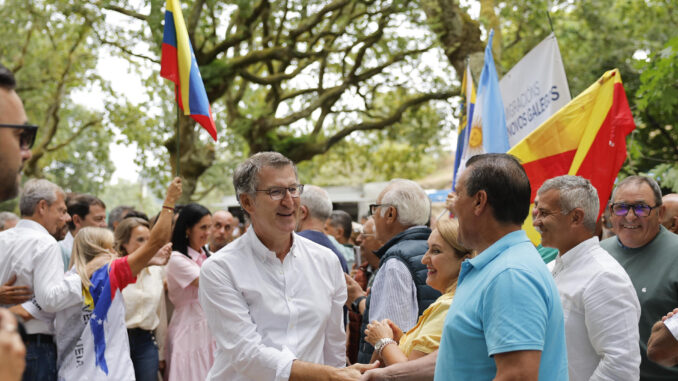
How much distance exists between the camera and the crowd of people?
2229 mm

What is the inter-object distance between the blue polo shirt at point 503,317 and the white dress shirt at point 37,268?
313cm

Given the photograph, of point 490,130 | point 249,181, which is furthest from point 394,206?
point 490,130

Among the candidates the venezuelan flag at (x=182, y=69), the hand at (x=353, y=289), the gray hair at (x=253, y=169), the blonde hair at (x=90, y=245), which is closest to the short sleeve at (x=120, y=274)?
the blonde hair at (x=90, y=245)

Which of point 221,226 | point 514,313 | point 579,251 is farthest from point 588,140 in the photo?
point 221,226

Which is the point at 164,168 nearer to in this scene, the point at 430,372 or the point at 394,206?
the point at 394,206

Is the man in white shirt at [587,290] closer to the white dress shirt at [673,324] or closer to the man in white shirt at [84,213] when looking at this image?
the white dress shirt at [673,324]

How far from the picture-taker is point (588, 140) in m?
4.98

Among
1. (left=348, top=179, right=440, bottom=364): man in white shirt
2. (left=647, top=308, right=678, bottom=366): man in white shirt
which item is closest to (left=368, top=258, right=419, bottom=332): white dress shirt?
(left=348, top=179, right=440, bottom=364): man in white shirt

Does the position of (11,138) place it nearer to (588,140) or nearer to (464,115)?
(588,140)

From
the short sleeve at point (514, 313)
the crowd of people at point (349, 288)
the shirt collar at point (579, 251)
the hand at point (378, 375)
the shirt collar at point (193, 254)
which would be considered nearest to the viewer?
the short sleeve at point (514, 313)

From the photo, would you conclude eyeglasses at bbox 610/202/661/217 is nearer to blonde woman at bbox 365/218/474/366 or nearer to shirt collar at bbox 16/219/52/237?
blonde woman at bbox 365/218/474/366

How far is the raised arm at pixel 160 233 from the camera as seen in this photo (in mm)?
4477

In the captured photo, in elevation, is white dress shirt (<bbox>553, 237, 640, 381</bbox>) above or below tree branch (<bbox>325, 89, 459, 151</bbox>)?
below

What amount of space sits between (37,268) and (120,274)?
54cm
